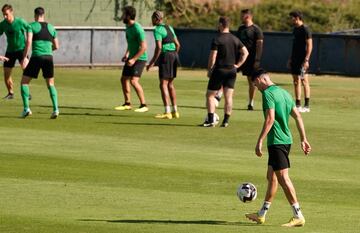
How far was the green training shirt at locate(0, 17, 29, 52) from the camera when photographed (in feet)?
94.6

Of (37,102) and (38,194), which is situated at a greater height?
(38,194)

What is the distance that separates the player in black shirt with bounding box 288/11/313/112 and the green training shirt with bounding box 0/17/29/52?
6.19m

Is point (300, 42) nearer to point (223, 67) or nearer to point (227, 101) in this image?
point (223, 67)

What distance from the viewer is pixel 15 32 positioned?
29.1m

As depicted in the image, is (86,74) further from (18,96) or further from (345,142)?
(345,142)

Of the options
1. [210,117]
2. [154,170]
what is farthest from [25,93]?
[154,170]

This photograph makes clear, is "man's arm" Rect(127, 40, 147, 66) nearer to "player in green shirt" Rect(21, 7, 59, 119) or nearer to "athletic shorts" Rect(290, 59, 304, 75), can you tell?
"player in green shirt" Rect(21, 7, 59, 119)

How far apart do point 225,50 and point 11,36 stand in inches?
271

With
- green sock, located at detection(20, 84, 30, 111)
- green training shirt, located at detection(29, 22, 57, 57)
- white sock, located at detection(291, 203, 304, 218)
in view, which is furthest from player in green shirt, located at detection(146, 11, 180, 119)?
white sock, located at detection(291, 203, 304, 218)

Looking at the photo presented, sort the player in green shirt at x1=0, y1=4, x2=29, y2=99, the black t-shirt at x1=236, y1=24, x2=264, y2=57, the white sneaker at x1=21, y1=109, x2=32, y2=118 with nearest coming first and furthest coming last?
the white sneaker at x1=21, y1=109, x2=32, y2=118 → the black t-shirt at x1=236, y1=24, x2=264, y2=57 → the player in green shirt at x1=0, y1=4, x2=29, y2=99

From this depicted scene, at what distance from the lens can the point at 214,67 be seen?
80.5 feet

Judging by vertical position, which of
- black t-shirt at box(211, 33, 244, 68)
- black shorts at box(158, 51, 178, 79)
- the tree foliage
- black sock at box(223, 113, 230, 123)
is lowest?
the tree foliage

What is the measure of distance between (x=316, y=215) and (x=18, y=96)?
1751 cm

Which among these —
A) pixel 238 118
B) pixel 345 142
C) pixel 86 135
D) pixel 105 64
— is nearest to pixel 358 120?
pixel 238 118
